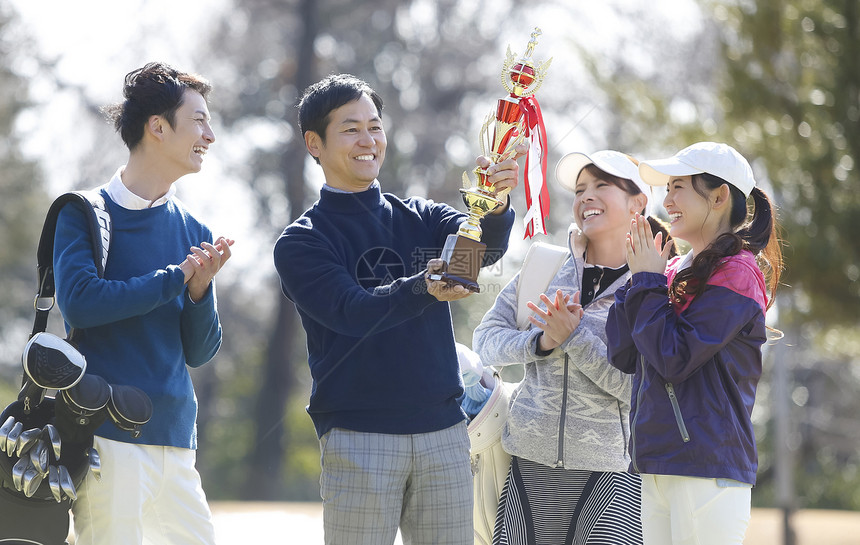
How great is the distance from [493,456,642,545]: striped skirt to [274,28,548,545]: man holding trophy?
0.55 m

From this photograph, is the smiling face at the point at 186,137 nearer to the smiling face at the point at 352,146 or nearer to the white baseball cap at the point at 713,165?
the smiling face at the point at 352,146

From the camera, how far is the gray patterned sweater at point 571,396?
3.44m

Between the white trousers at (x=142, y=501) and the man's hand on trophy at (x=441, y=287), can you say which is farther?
the white trousers at (x=142, y=501)

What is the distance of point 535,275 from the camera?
3.70 metres

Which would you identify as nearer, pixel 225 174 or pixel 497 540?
pixel 497 540

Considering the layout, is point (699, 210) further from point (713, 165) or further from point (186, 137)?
point (186, 137)

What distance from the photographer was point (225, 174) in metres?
17.6

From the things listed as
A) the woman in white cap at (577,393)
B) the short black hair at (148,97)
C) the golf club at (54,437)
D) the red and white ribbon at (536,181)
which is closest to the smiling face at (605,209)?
the woman in white cap at (577,393)

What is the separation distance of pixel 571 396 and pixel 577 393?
0.08 feet

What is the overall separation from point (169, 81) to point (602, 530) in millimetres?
2090

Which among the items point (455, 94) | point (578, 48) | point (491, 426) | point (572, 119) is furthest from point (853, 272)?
point (455, 94)

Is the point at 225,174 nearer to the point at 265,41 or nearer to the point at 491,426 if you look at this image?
the point at 265,41

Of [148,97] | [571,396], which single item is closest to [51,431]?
[148,97]

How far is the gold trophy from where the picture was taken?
2738 mm
